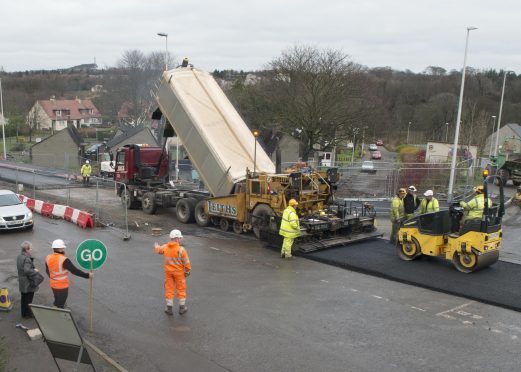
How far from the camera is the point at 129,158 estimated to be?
1981 centimetres

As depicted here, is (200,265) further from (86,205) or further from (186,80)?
(86,205)

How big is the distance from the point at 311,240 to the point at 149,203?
750cm

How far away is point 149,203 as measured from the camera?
18.7 meters

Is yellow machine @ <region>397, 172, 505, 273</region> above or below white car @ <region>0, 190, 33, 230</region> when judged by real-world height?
above

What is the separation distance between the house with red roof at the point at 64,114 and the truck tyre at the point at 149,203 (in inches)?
2728

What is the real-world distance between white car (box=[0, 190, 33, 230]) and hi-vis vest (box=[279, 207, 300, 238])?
8.31 m

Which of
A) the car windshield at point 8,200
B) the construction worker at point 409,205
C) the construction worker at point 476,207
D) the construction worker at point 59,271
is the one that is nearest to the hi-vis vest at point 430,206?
the construction worker at point 409,205

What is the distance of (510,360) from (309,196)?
312 inches

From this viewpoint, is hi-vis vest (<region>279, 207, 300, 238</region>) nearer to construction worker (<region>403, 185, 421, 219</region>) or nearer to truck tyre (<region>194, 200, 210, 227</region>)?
construction worker (<region>403, 185, 421, 219</region>)

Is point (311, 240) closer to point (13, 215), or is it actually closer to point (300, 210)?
point (300, 210)

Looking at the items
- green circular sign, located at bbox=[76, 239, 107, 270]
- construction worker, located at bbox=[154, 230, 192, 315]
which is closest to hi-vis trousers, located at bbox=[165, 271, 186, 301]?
construction worker, located at bbox=[154, 230, 192, 315]

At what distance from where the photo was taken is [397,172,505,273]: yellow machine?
11.1 meters

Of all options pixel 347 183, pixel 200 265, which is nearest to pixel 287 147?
pixel 347 183

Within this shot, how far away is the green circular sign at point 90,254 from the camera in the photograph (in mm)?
7859
